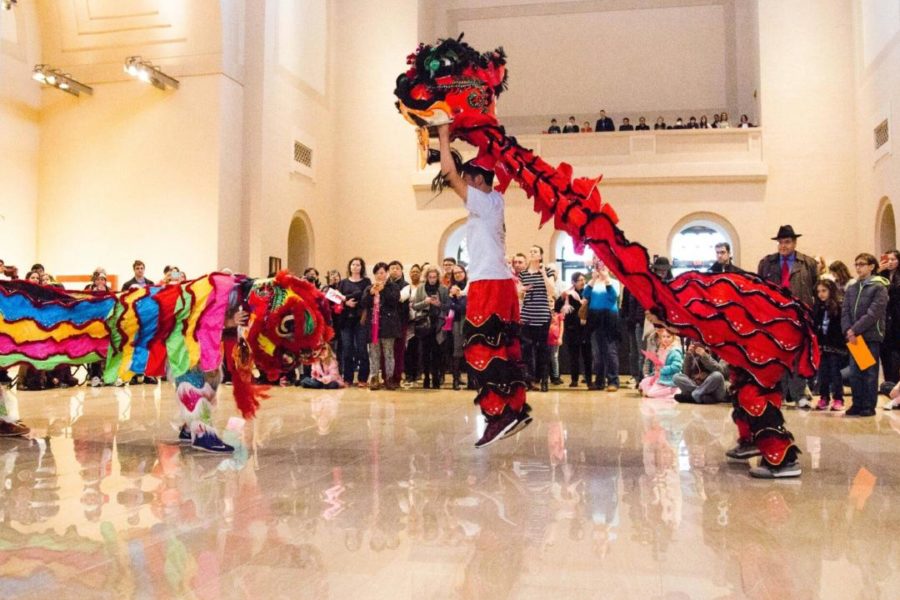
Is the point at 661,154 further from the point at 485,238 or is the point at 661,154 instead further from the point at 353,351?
the point at 485,238

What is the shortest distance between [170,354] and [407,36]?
13.1 metres

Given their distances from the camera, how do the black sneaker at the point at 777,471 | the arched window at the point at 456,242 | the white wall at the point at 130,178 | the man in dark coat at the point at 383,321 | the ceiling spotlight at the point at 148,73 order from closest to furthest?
the black sneaker at the point at 777,471
the man in dark coat at the point at 383,321
the ceiling spotlight at the point at 148,73
the white wall at the point at 130,178
the arched window at the point at 456,242

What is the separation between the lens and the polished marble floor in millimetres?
2227

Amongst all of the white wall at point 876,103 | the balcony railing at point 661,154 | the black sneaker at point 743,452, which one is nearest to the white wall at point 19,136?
Answer: the balcony railing at point 661,154

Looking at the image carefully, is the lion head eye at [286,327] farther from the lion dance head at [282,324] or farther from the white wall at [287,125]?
the white wall at [287,125]

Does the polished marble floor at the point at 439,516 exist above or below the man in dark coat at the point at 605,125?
below

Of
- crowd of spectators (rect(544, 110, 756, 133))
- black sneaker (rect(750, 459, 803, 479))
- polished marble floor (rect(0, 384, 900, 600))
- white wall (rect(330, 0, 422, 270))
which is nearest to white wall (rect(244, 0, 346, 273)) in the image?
white wall (rect(330, 0, 422, 270))

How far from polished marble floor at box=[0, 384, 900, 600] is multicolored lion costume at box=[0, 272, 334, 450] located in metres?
0.49

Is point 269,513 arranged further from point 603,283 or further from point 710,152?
point 710,152

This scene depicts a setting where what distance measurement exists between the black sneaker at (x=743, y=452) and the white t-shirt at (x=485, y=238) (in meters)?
1.62

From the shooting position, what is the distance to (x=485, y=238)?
4.24 m

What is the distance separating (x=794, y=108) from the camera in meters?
14.5

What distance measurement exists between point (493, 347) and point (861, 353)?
3.90m

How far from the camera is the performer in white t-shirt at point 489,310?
4.22 meters
